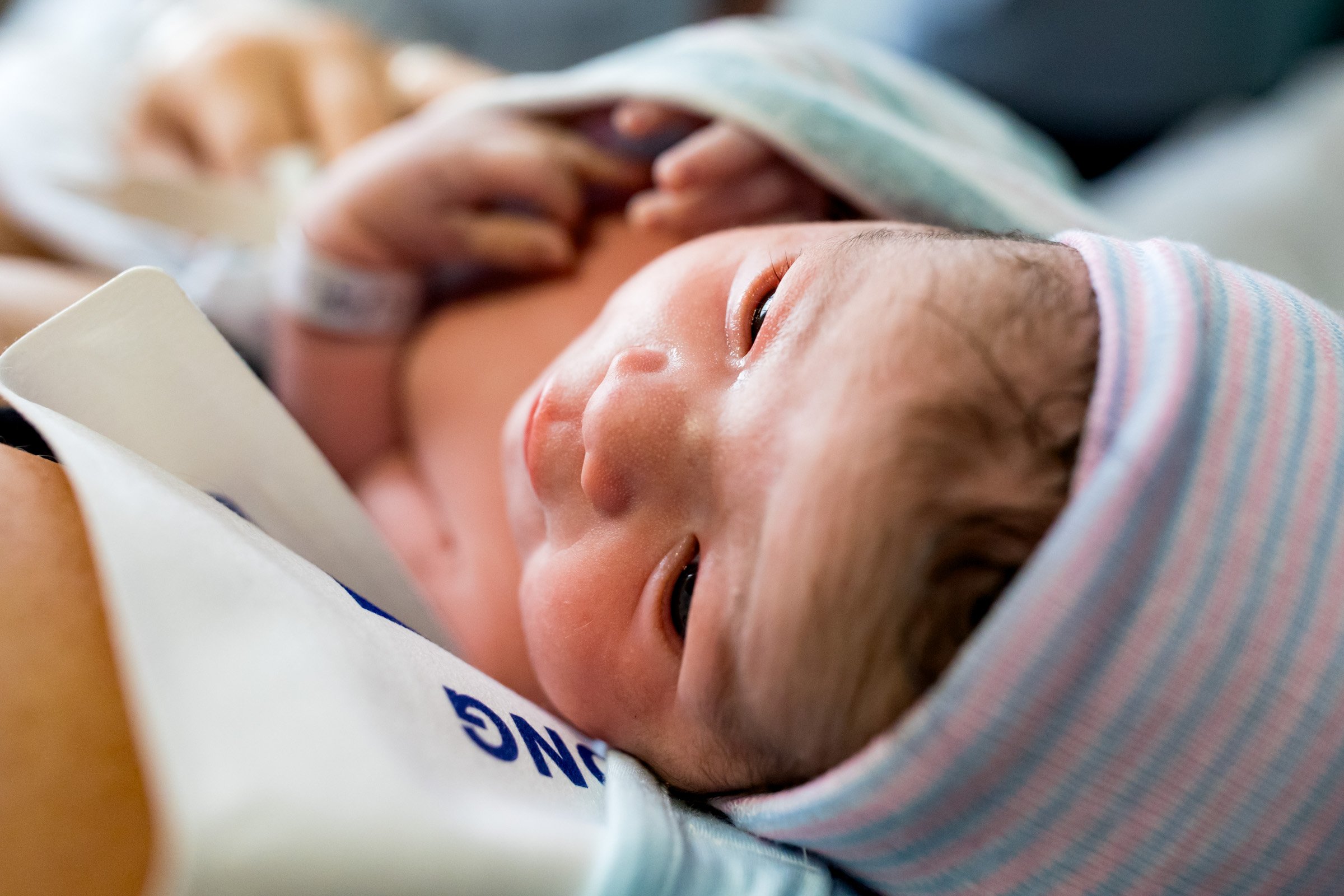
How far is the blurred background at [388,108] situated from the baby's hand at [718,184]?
0.49 m

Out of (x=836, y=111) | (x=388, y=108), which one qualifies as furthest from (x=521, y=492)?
(x=388, y=108)

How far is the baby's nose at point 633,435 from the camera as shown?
1.91 feet

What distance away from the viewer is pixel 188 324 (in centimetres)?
59

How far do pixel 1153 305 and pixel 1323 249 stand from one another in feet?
3.16

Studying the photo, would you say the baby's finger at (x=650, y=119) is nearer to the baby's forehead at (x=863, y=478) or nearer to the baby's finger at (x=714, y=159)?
the baby's finger at (x=714, y=159)

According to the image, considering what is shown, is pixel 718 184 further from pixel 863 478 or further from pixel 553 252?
pixel 863 478

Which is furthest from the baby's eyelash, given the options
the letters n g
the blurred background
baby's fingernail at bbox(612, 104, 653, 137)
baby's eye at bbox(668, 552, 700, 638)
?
the blurred background

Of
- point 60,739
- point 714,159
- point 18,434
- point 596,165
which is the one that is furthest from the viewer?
point 596,165

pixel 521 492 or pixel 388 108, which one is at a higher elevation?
pixel 388 108

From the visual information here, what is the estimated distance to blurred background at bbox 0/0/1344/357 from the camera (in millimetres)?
1118

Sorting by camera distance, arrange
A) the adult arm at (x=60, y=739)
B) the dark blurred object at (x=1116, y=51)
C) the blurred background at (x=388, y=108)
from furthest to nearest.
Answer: the dark blurred object at (x=1116, y=51) < the blurred background at (x=388, y=108) < the adult arm at (x=60, y=739)

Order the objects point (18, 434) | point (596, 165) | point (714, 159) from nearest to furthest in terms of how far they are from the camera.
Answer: point (18, 434)
point (714, 159)
point (596, 165)

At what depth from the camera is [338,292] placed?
3.24 ft

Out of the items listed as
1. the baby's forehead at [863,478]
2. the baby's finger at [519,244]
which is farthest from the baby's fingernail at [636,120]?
the baby's forehead at [863,478]
